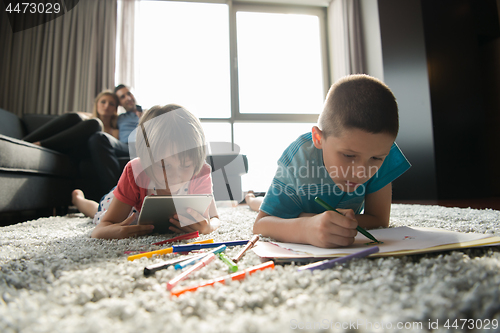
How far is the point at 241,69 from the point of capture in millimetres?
3447

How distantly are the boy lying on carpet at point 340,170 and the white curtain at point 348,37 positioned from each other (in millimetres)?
2852

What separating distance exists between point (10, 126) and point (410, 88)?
10.1ft

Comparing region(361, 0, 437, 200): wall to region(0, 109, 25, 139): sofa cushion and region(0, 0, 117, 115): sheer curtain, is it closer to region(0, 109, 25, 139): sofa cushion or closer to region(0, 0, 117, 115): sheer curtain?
region(0, 0, 117, 115): sheer curtain

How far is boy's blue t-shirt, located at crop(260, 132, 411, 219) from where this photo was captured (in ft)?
2.35

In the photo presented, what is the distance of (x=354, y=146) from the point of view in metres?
0.58

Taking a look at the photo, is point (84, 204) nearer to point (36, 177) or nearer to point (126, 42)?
point (36, 177)

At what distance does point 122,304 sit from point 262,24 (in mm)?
3800

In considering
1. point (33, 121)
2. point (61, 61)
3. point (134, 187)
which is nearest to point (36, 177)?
point (134, 187)

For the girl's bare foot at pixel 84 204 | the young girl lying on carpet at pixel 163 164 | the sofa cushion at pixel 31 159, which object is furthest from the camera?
the girl's bare foot at pixel 84 204

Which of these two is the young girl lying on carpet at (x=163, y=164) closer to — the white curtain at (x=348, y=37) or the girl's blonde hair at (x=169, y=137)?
the girl's blonde hair at (x=169, y=137)

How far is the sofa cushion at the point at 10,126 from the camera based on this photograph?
1.99m

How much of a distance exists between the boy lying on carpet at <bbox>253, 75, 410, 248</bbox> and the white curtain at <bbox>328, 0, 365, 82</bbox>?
2.85 meters

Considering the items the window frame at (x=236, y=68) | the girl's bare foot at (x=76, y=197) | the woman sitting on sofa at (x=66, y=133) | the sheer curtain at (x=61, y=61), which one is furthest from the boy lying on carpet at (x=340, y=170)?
the sheer curtain at (x=61, y=61)

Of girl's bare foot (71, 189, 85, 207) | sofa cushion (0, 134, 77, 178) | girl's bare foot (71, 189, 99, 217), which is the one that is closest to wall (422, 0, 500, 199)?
girl's bare foot (71, 189, 99, 217)
